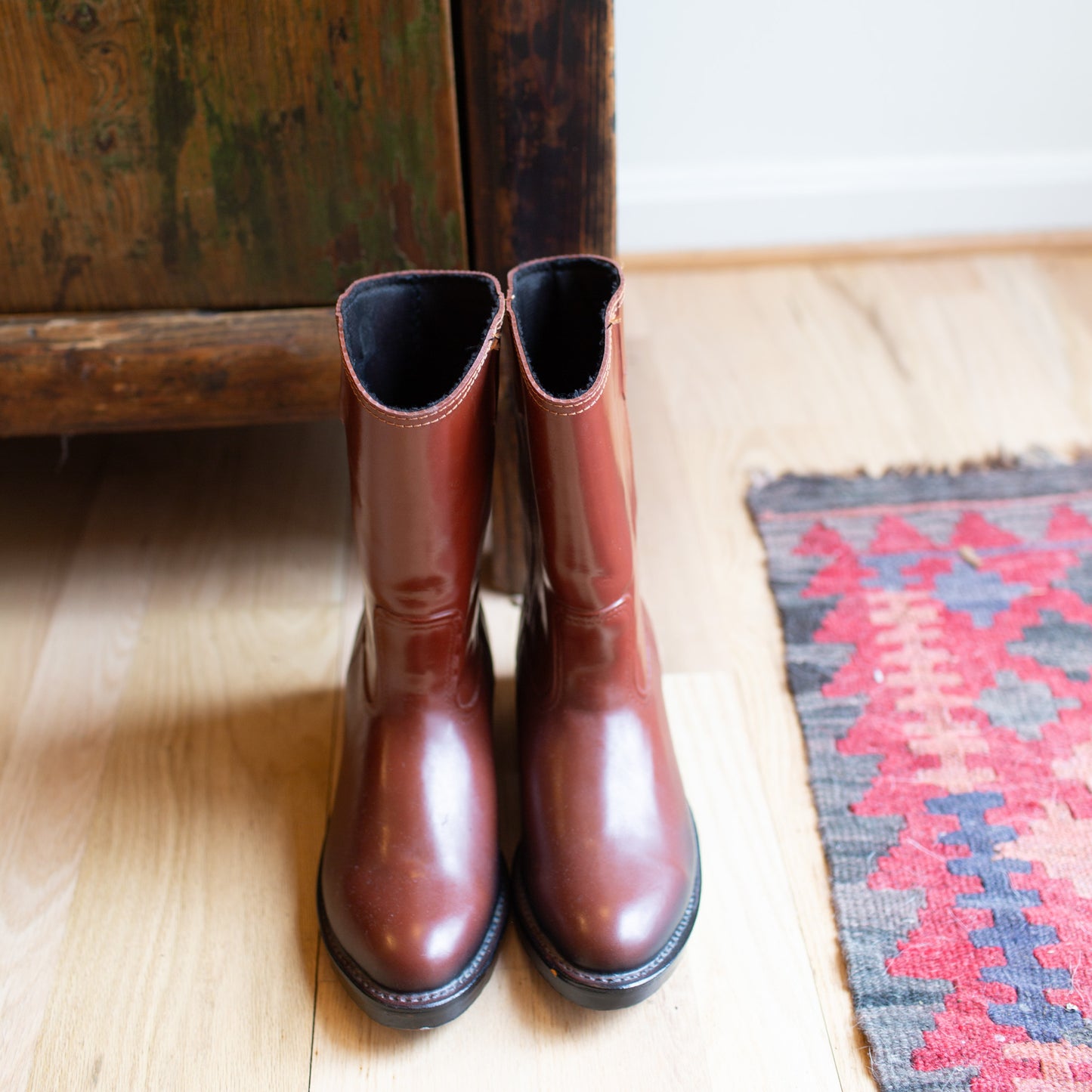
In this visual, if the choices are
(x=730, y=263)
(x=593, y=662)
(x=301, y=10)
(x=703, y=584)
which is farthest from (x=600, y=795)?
(x=730, y=263)

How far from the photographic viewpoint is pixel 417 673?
0.70 m

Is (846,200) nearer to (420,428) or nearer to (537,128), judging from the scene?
(537,128)

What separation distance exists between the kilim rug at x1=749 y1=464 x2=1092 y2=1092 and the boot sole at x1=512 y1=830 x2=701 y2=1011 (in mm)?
118

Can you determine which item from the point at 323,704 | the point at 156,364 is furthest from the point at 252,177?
the point at 323,704

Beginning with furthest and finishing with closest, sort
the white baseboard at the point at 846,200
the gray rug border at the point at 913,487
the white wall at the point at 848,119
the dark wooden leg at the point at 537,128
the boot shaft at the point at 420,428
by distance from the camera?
the white baseboard at the point at 846,200, the white wall at the point at 848,119, the gray rug border at the point at 913,487, the dark wooden leg at the point at 537,128, the boot shaft at the point at 420,428

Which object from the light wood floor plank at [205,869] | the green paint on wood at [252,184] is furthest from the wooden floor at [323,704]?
the green paint on wood at [252,184]

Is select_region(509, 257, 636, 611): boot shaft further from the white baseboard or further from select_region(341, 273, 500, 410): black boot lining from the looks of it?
the white baseboard

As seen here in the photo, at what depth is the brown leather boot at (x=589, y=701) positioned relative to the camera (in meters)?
0.64

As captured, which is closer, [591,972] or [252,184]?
[591,972]

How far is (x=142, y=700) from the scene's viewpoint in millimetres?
899

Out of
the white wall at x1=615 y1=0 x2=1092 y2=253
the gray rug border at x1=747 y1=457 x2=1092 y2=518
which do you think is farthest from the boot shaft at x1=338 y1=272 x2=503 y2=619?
the white wall at x1=615 y1=0 x2=1092 y2=253

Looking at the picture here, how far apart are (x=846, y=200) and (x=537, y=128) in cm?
82

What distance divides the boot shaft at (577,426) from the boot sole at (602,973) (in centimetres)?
20

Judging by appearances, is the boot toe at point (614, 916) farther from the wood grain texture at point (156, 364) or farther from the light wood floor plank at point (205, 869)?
the wood grain texture at point (156, 364)
